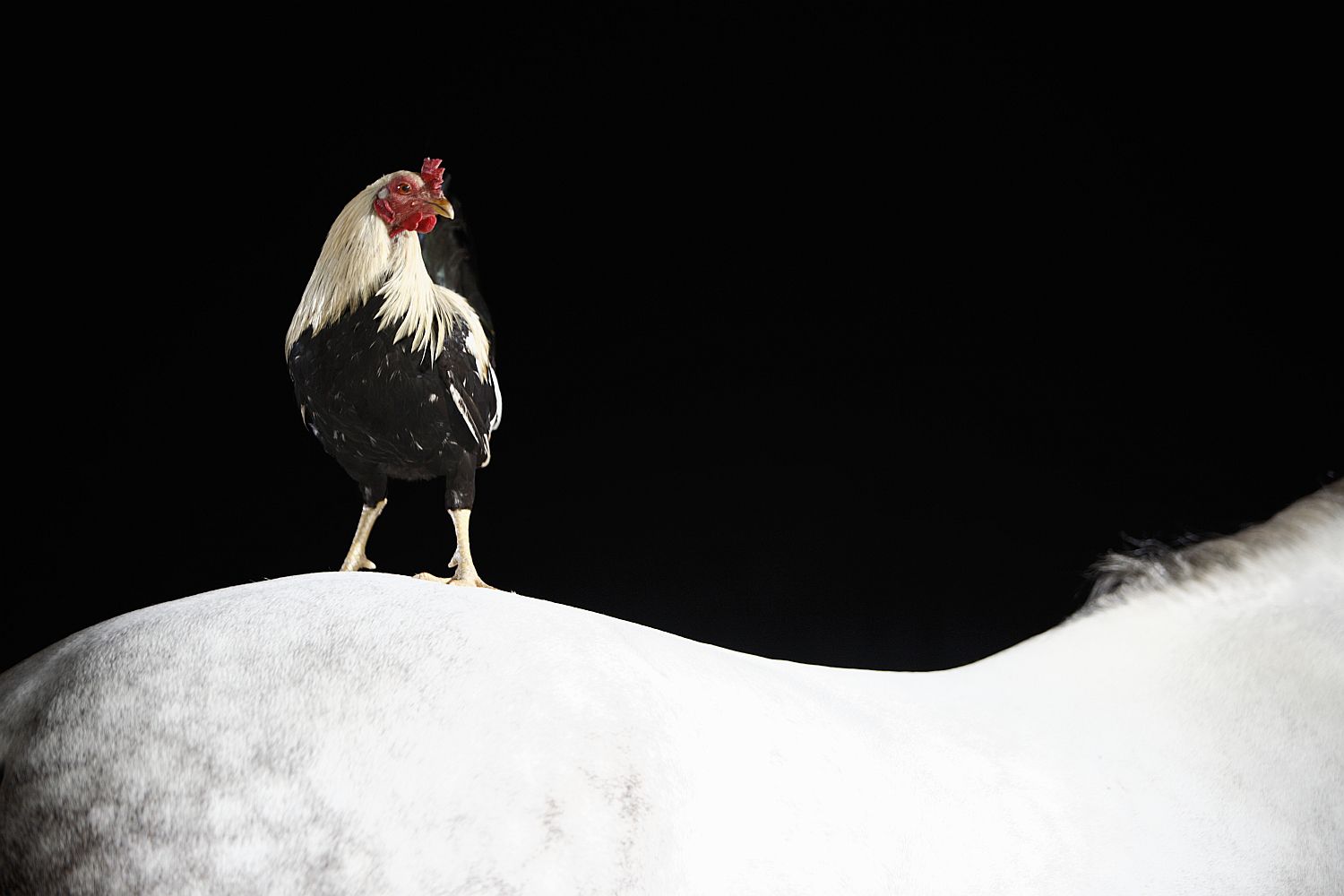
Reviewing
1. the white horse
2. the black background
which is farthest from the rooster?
the black background

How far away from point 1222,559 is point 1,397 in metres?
1.48

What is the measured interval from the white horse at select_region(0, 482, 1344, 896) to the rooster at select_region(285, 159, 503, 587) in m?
0.34

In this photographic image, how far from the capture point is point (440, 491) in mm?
1350

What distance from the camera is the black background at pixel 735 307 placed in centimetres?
128

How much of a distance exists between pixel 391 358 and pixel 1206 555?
Result: 2.58 ft

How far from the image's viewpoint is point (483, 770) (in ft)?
1.25

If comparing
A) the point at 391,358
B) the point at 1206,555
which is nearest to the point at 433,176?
the point at 391,358

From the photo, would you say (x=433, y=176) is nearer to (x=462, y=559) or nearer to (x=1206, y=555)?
(x=462, y=559)

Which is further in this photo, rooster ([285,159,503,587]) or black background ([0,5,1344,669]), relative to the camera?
black background ([0,5,1344,669])

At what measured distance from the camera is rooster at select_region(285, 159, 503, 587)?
791mm

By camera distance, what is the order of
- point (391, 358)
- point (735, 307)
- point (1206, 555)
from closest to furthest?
point (391, 358)
point (1206, 555)
point (735, 307)

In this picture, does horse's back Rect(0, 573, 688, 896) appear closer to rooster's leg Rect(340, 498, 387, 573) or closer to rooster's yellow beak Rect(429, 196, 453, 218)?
rooster's leg Rect(340, 498, 387, 573)

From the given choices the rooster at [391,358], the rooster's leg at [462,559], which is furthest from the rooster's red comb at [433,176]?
the rooster's leg at [462,559]

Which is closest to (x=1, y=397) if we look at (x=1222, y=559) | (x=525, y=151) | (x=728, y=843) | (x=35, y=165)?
(x=35, y=165)
